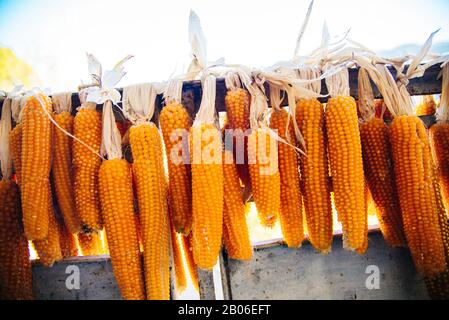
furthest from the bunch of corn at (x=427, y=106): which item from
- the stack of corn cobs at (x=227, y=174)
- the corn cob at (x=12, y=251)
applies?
the corn cob at (x=12, y=251)

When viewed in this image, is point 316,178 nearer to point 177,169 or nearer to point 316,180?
point 316,180

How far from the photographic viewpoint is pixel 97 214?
198 cm

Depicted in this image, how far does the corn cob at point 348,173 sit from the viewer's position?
182 centimetres

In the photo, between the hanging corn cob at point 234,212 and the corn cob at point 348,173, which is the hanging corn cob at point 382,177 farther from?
the hanging corn cob at point 234,212

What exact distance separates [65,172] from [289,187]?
58.8 inches

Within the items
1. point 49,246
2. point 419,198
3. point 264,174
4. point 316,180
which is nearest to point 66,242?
point 49,246

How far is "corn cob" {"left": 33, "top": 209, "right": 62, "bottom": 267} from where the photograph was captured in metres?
2.03

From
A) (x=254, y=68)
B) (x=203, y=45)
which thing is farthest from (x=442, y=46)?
(x=203, y=45)

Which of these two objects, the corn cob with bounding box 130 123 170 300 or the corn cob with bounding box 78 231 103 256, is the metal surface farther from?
the corn cob with bounding box 78 231 103 256

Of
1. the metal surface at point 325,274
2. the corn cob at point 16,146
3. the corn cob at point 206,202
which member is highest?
the corn cob at point 16,146

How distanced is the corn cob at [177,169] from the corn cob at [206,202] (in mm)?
163

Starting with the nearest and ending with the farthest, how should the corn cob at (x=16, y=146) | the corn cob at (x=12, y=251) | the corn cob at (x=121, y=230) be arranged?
the corn cob at (x=121, y=230), the corn cob at (x=12, y=251), the corn cob at (x=16, y=146)

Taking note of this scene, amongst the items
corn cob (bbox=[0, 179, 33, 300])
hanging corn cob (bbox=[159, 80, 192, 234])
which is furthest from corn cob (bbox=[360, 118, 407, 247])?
corn cob (bbox=[0, 179, 33, 300])

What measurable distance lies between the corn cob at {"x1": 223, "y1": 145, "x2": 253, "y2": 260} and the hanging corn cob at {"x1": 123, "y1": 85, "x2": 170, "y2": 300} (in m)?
0.40
